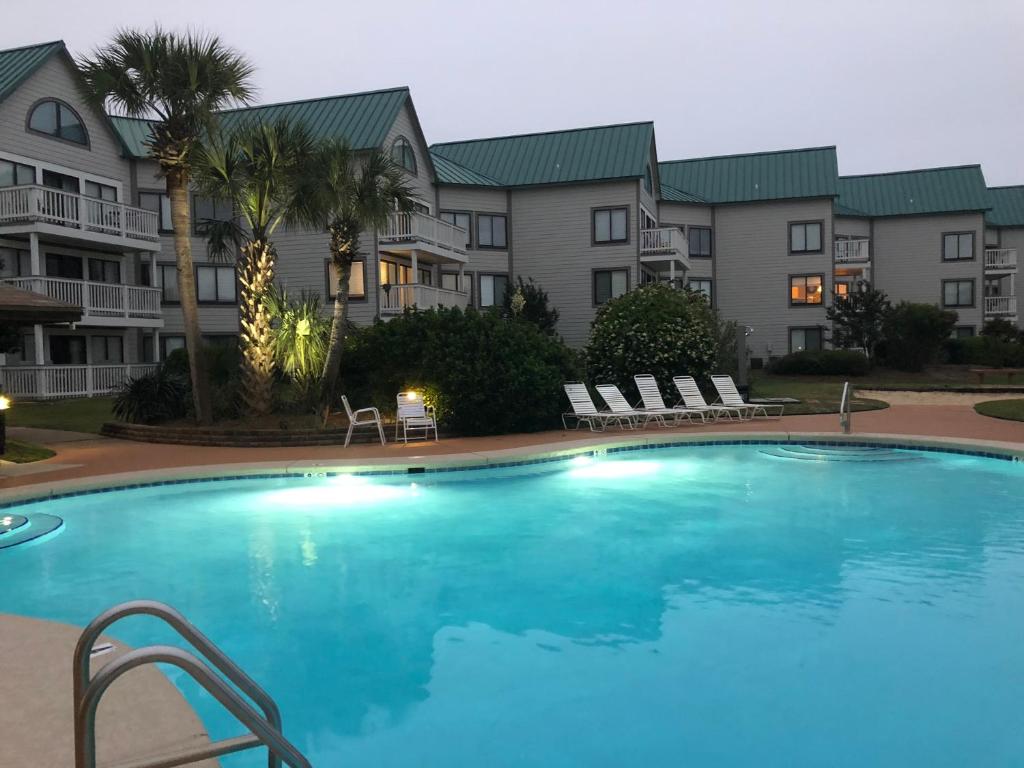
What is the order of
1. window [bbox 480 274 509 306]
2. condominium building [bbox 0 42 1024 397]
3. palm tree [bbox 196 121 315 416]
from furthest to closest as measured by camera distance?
1. window [bbox 480 274 509 306]
2. condominium building [bbox 0 42 1024 397]
3. palm tree [bbox 196 121 315 416]

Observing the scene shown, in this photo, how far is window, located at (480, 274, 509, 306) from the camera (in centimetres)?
3347

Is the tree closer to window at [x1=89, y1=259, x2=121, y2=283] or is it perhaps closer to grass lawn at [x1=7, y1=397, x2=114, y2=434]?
grass lawn at [x1=7, y1=397, x2=114, y2=434]

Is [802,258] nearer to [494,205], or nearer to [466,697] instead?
[494,205]

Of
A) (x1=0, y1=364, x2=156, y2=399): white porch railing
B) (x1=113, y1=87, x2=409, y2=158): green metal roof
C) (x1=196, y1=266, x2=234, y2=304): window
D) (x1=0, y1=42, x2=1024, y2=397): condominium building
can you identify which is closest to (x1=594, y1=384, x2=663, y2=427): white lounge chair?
(x1=0, y1=42, x2=1024, y2=397): condominium building

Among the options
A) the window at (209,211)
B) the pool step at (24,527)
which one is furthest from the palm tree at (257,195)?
the window at (209,211)

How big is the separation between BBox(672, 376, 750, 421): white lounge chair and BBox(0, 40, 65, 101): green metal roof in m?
21.2

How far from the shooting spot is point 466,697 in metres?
5.57

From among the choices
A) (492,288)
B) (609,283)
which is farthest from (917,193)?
(492,288)

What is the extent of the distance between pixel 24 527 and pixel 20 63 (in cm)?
2248

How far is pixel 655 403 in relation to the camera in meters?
18.7

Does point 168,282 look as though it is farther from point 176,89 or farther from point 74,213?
point 176,89

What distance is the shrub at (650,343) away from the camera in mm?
20531

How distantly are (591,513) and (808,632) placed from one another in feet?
14.8

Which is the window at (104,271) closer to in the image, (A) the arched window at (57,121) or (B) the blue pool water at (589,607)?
(A) the arched window at (57,121)
